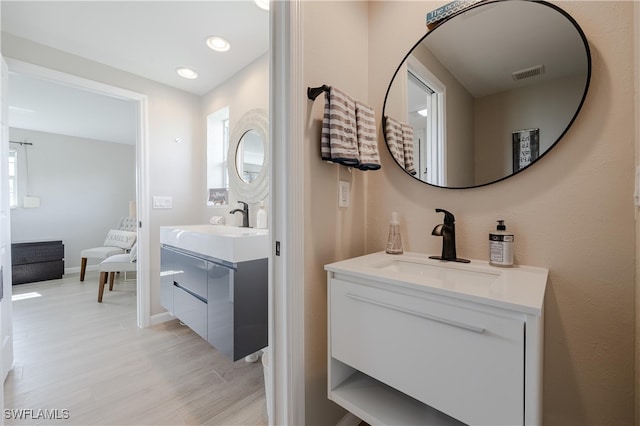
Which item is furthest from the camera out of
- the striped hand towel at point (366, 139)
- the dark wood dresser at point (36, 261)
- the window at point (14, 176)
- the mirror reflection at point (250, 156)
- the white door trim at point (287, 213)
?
the window at point (14, 176)

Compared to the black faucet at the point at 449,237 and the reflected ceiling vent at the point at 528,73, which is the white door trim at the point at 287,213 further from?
the reflected ceiling vent at the point at 528,73

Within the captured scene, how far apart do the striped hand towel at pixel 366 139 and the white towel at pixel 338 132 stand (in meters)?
0.07

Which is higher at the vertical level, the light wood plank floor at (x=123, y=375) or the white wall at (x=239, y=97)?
the white wall at (x=239, y=97)

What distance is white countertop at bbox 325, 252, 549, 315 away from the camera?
656mm

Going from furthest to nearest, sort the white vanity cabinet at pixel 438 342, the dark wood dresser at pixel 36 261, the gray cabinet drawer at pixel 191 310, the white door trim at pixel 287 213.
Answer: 1. the dark wood dresser at pixel 36 261
2. the gray cabinet drawer at pixel 191 310
3. the white door trim at pixel 287 213
4. the white vanity cabinet at pixel 438 342

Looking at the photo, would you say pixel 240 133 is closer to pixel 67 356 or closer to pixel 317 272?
pixel 317 272

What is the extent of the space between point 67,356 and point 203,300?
1.21 metres

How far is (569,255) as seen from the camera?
3.01 ft

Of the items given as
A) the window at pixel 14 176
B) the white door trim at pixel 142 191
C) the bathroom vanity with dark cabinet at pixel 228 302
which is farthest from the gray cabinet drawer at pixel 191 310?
the window at pixel 14 176

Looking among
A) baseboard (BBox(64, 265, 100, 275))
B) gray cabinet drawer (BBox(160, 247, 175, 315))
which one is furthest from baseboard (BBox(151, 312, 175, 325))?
baseboard (BBox(64, 265, 100, 275))

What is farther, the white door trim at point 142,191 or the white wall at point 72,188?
the white wall at point 72,188

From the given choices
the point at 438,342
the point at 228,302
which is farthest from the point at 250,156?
the point at 438,342

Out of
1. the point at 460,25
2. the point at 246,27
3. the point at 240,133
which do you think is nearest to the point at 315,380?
the point at 460,25

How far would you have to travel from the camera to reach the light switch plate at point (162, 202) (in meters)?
2.44
